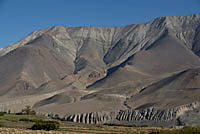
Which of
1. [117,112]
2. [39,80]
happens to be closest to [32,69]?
[39,80]

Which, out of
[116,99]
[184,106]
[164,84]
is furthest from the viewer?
[164,84]

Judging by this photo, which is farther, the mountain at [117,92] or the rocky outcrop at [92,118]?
the mountain at [117,92]

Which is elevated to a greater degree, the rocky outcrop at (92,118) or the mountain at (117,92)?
the mountain at (117,92)

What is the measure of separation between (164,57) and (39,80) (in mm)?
62601

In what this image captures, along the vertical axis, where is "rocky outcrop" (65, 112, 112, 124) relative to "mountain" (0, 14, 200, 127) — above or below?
below

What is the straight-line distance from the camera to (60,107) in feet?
353

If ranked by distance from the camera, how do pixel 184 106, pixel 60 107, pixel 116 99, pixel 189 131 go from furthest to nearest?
pixel 116 99 → pixel 60 107 → pixel 184 106 → pixel 189 131

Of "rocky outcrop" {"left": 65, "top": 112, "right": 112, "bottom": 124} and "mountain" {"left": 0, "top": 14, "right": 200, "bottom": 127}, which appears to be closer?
"rocky outcrop" {"left": 65, "top": 112, "right": 112, "bottom": 124}

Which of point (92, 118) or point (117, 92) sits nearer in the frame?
point (92, 118)

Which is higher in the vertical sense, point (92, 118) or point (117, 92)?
point (117, 92)

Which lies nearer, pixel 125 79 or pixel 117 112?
pixel 117 112

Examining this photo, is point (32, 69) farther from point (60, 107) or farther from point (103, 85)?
point (60, 107)

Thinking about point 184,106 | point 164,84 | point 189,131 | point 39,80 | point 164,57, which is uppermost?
point 164,57

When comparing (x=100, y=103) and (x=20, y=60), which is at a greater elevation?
(x=20, y=60)
